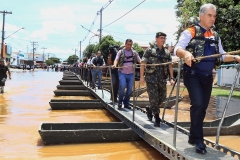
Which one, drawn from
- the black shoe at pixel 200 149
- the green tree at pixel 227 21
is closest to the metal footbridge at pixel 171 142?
the black shoe at pixel 200 149

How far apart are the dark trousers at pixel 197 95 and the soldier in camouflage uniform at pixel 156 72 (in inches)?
58.4

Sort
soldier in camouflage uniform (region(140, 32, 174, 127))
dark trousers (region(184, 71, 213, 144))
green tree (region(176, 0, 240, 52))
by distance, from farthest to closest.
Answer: green tree (region(176, 0, 240, 52)), soldier in camouflage uniform (region(140, 32, 174, 127)), dark trousers (region(184, 71, 213, 144))

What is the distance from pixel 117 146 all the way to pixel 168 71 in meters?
1.42

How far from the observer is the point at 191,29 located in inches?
138

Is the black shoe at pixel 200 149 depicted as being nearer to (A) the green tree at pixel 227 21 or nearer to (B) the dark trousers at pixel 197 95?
(B) the dark trousers at pixel 197 95

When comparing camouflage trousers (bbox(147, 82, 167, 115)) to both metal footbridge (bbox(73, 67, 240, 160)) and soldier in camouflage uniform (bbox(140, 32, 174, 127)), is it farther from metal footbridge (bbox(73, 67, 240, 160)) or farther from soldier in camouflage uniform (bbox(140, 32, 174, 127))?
metal footbridge (bbox(73, 67, 240, 160))

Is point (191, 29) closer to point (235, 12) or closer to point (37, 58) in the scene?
point (235, 12)

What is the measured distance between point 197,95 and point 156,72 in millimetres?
1645

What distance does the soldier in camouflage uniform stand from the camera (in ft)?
16.6

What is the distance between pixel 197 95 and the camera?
11.4 feet

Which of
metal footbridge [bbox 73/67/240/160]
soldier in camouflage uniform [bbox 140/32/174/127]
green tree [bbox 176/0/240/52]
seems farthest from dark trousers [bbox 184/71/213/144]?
green tree [bbox 176/0/240/52]

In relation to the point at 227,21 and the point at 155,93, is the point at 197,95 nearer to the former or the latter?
the point at 155,93

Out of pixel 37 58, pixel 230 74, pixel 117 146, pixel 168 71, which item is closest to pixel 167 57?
pixel 168 71

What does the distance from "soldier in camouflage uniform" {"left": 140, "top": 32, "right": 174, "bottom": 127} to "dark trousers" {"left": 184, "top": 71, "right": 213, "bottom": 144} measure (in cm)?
148
